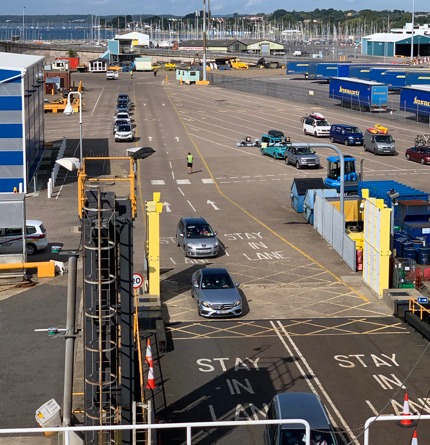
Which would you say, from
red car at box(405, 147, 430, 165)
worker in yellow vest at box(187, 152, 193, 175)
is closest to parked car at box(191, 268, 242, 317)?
worker in yellow vest at box(187, 152, 193, 175)

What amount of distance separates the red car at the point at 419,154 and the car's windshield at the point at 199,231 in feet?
76.8

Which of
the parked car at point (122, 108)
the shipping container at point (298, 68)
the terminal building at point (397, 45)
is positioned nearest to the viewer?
the parked car at point (122, 108)

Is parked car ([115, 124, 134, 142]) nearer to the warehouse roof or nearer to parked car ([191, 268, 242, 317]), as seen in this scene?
the warehouse roof

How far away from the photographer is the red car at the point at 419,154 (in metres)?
54.9

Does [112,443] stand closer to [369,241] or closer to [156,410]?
[156,410]

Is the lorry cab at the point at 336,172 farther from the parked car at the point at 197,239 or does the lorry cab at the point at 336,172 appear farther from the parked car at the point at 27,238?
the parked car at the point at 27,238

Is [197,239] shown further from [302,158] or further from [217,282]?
→ [302,158]

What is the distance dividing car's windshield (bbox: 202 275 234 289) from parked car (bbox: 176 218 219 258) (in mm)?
5542

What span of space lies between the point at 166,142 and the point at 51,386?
44238 millimetres

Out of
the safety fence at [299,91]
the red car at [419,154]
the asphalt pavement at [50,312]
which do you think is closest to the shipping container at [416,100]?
the safety fence at [299,91]

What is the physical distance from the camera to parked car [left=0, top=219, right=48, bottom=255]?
32.9 m

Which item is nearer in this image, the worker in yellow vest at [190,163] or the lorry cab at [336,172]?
the lorry cab at [336,172]

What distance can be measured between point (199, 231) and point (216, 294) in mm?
7584

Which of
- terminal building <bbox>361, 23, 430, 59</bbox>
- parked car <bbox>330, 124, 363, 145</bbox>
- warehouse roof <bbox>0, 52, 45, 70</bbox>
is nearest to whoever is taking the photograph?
warehouse roof <bbox>0, 52, 45, 70</bbox>
